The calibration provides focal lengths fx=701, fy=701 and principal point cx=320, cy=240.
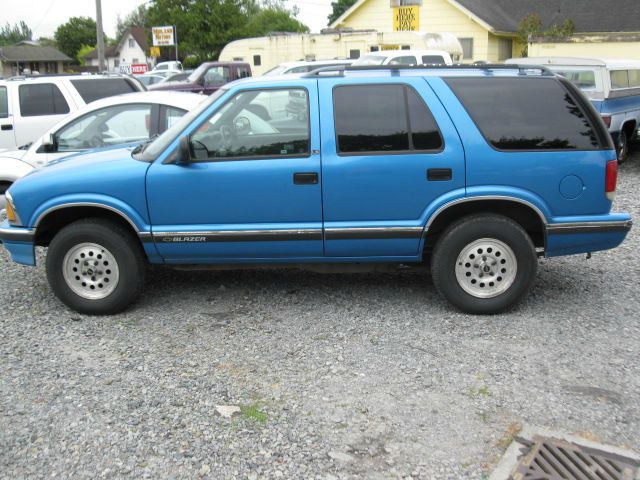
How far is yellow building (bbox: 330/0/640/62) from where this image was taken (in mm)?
30469

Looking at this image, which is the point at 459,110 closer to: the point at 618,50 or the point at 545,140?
the point at 545,140

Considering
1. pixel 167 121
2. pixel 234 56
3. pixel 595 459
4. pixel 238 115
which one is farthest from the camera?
pixel 234 56

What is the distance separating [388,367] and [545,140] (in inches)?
79.4

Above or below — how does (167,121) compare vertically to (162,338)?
above

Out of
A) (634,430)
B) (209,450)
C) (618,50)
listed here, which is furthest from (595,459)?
(618,50)

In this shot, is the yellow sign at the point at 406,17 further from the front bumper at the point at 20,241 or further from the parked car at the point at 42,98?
the front bumper at the point at 20,241

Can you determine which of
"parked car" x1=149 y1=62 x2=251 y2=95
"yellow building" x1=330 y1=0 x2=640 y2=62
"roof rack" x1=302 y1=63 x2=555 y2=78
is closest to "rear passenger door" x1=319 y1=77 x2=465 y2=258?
"roof rack" x1=302 y1=63 x2=555 y2=78

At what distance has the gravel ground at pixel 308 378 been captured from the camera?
142 inches

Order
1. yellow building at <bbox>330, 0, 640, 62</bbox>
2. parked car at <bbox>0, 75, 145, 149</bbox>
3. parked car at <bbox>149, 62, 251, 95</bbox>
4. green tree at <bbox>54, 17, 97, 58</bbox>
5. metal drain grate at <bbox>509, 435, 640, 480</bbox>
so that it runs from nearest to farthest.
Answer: metal drain grate at <bbox>509, 435, 640, 480</bbox>, parked car at <bbox>0, 75, 145, 149</bbox>, parked car at <bbox>149, 62, 251, 95</bbox>, yellow building at <bbox>330, 0, 640, 62</bbox>, green tree at <bbox>54, 17, 97, 58</bbox>

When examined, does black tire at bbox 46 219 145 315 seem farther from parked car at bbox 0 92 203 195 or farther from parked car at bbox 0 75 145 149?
parked car at bbox 0 75 145 149

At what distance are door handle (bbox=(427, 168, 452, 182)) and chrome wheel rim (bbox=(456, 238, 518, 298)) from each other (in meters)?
0.54

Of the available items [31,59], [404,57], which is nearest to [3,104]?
[404,57]

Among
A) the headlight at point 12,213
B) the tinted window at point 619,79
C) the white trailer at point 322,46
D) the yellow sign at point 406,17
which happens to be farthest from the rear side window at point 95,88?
the white trailer at point 322,46

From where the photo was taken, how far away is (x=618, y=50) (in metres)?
Result: 19.9
